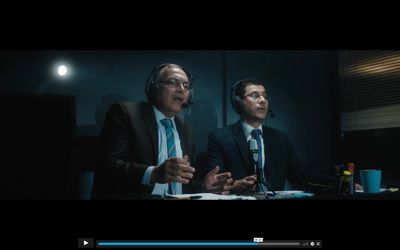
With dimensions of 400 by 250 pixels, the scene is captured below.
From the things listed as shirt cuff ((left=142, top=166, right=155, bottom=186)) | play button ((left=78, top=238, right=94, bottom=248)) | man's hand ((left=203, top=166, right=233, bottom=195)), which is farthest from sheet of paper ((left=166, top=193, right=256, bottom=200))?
play button ((left=78, top=238, right=94, bottom=248))

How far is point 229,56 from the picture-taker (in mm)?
2268

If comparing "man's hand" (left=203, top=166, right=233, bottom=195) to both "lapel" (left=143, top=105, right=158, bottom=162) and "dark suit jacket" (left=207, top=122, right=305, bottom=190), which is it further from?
"lapel" (left=143, top=105, right=158, bottom=162)

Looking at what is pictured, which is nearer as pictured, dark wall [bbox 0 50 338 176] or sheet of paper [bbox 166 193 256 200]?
sheet of paper [bbox 166 193 256 200]

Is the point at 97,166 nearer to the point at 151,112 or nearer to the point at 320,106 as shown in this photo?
the point at 151,112

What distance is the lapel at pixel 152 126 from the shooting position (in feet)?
6.98

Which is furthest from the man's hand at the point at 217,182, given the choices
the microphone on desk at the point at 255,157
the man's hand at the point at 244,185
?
the microphone on desk at the point at 255,157

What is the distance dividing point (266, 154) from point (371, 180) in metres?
0.60

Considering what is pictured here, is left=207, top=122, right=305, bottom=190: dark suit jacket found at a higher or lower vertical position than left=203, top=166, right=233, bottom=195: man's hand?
higher

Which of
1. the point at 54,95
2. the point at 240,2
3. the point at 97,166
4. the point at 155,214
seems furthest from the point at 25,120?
the point at 240,2

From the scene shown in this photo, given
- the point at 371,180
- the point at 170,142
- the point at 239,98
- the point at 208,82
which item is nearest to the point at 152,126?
the point at 170,142

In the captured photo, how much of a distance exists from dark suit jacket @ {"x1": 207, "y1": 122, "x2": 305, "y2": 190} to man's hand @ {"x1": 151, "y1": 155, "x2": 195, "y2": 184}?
0.16m

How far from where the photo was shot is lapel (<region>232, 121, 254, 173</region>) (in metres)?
2.18

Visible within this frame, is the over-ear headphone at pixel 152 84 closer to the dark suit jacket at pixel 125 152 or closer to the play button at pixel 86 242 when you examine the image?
the dark suit jacket at pixel 125 152

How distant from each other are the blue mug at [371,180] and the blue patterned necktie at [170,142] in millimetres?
1073
